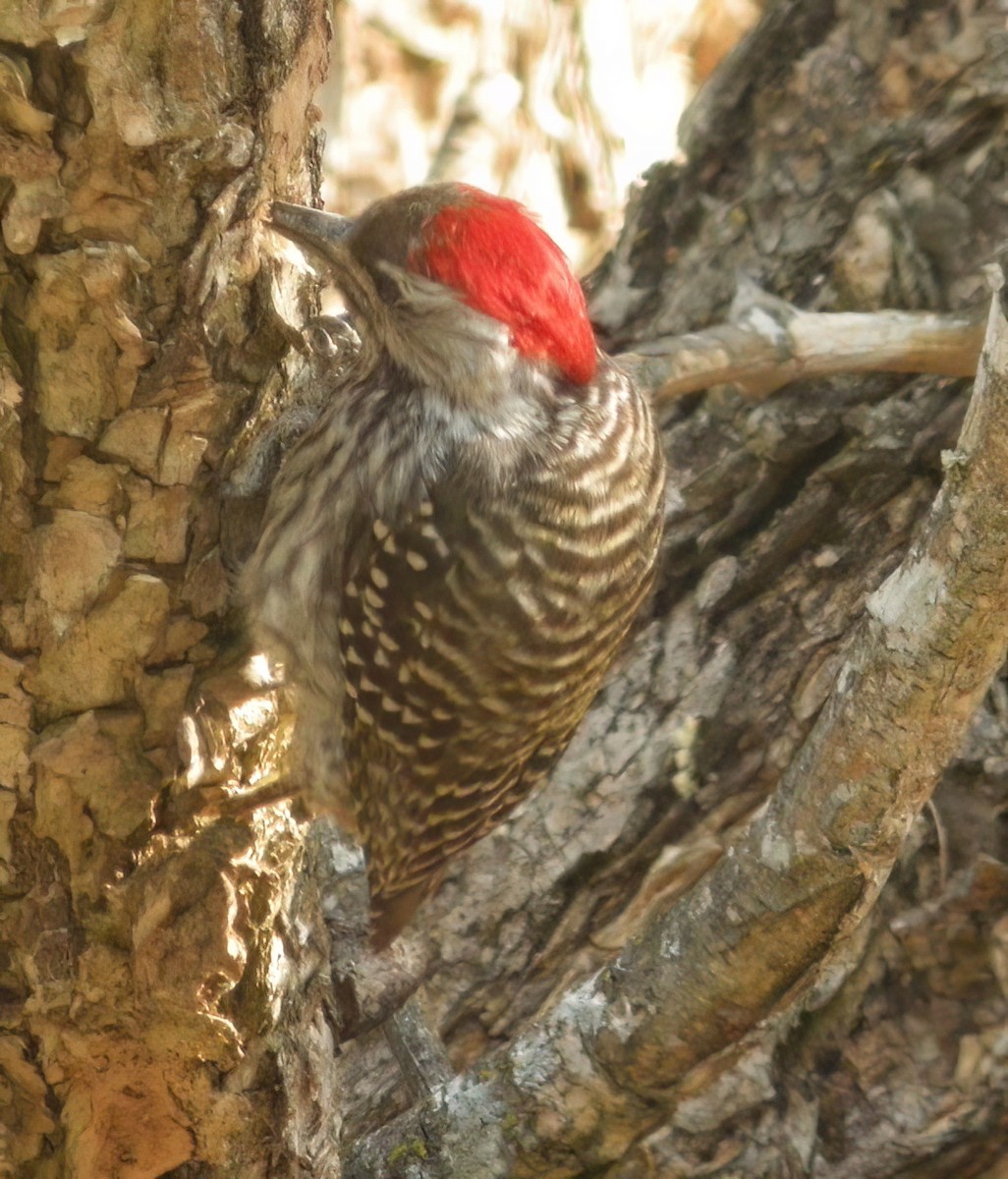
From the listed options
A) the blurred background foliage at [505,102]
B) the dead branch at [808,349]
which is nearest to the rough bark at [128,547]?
the dead branch at [808,349]

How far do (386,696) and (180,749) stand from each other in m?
0.53

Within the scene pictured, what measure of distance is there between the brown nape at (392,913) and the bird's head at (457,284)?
961 mm

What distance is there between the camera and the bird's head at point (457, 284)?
7.37 ft

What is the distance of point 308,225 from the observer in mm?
2219

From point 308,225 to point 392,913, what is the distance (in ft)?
4.26

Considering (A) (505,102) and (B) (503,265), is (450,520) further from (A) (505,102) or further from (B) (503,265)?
(A) (505,102)

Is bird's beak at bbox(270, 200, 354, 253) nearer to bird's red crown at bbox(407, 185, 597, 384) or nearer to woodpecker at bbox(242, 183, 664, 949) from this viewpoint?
woodpecker at bbox(242, 183, 664, 949)

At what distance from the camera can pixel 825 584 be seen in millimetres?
2996

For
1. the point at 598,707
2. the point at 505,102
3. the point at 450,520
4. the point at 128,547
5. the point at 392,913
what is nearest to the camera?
the point at 128,547

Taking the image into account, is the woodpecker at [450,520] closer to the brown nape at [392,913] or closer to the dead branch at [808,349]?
the brown nape at [392,913]

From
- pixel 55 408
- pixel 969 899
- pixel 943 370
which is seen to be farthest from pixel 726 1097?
pixel 55 408

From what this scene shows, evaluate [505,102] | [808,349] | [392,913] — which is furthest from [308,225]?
[505,102]

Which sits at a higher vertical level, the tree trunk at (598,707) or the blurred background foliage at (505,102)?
the blurred background foliage at (505,102)

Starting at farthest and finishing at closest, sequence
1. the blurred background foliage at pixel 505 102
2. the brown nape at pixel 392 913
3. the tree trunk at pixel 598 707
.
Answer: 1. the blurred background foliage at pixel 505 102
2. the brown nape at pixel 392 913
3. the tree trunk at pixel 598 707
